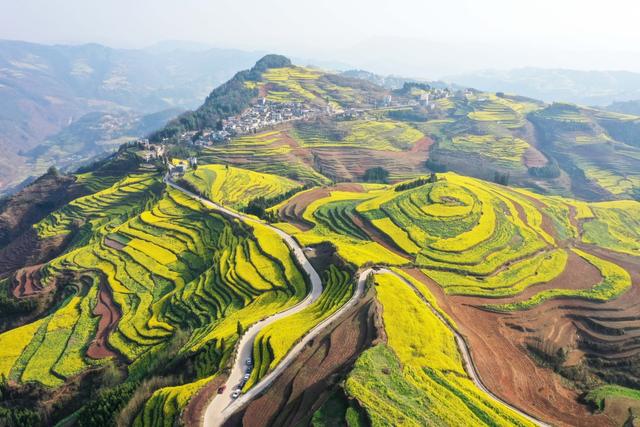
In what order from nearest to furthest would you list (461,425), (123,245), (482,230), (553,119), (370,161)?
(461,425) < (482,230) < (123,245) < (370,161) < (553,119)

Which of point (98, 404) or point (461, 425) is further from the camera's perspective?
point (98, 404)

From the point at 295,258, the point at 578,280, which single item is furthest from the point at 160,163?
the point at 578,280

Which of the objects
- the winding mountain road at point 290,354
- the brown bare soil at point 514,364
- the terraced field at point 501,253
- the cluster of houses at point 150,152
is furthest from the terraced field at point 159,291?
the cluster of houses at point 150,152

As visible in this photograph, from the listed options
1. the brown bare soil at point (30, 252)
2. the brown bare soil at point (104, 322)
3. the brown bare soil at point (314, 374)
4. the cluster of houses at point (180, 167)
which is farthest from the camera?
the cluster of houses at point (180, 167)

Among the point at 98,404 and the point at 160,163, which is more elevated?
the point at 98,404

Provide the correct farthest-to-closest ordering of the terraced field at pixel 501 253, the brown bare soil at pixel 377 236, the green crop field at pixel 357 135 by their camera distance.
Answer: the green crop field at pixel 357 135, the brown bare soil at pixel 377 236, the terraced field at pixel 501 253

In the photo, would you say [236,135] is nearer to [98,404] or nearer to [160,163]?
[160,163]

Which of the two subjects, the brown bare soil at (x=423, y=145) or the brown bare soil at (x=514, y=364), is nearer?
the brown bare soil at (x=514, y=364)

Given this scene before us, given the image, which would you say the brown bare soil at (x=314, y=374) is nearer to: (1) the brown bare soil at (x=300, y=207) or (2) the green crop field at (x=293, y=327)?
(2) the green crop field at (x=293, y=327)
